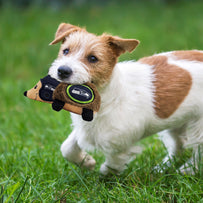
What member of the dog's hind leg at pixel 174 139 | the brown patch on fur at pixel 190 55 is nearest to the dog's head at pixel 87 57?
the brown patch on fur at pixel 190 55

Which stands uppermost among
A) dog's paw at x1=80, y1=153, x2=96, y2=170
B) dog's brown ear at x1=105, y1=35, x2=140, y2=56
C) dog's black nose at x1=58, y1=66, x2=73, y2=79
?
dog's brown ear at x1=105, y1=35, x2=140, y2=56

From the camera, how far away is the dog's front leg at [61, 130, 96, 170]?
3500 mm

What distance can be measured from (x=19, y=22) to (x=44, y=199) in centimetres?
811

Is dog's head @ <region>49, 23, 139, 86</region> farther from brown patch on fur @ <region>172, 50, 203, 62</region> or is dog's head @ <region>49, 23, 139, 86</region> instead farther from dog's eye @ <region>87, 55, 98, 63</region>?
brown patch on fur @ <region>172, 50, 203, 62</region>

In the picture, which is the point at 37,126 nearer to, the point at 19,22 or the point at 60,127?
the point at 60,127

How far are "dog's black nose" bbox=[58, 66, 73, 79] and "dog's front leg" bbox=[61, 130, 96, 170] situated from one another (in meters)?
0.93

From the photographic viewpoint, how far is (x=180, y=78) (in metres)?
3.45

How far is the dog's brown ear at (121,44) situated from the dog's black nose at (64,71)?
0.58 metres

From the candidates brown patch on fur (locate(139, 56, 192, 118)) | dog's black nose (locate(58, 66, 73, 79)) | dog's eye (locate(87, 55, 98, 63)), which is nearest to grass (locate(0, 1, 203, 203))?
brown patch on fur (locate(139, 56, 192, 118))

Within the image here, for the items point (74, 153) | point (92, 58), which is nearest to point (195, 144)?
point (74, 153)

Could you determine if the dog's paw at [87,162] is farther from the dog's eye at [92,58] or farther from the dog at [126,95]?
the dog's eye at [92,58]

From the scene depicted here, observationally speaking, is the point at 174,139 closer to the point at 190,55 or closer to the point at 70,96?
the point at 190,55

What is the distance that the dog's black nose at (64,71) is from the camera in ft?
9.07

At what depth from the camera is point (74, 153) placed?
3.51 m
